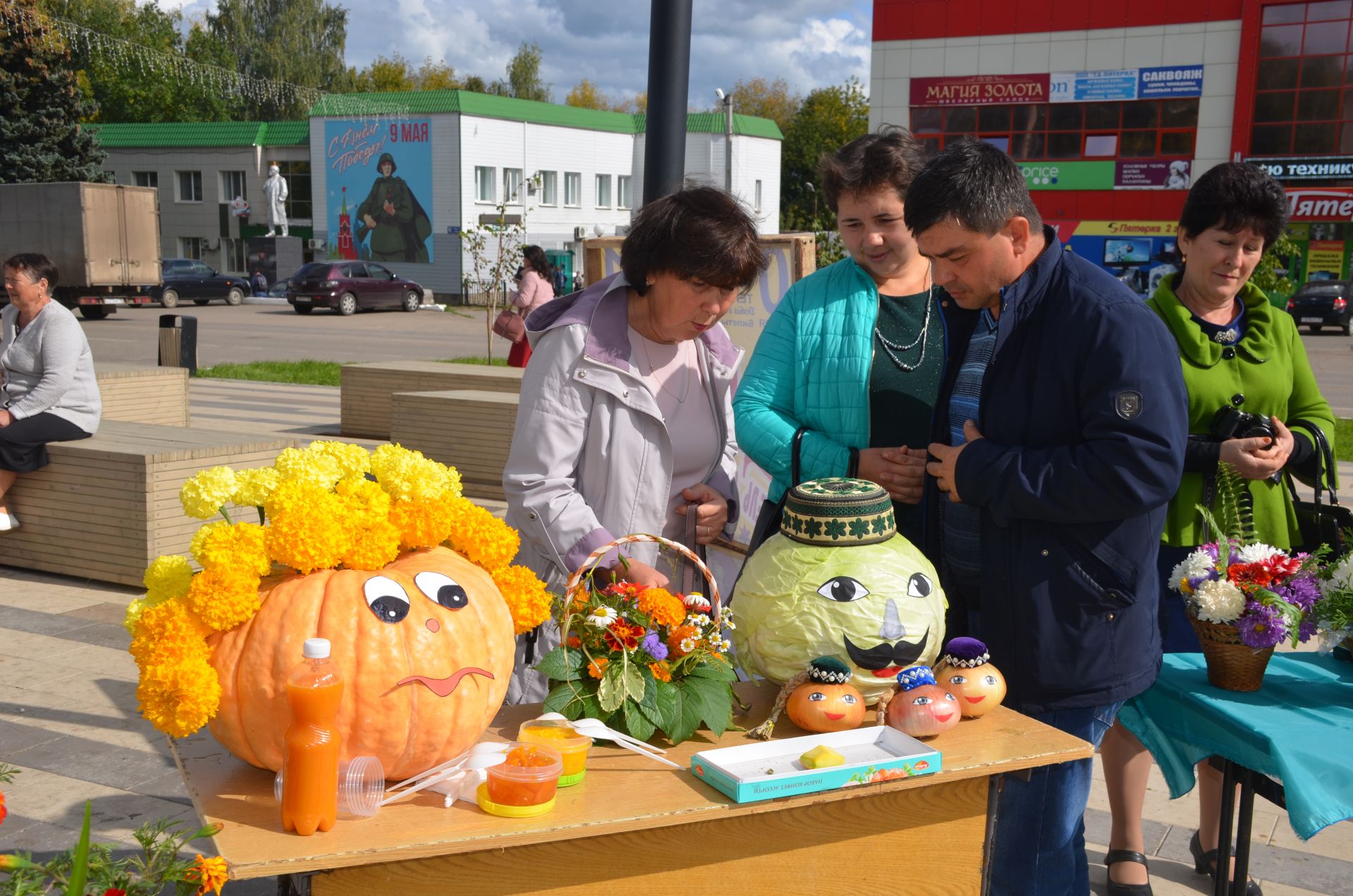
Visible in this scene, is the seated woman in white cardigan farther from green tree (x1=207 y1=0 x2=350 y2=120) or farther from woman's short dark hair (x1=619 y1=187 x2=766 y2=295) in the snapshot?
green tree (x1=207 y1=0 x2=350 y2=120)

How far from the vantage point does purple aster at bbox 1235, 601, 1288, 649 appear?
279 centimetres

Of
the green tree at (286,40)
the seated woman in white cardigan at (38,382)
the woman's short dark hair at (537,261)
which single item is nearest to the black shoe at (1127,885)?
the seated woman in white cardigan at (38,382)

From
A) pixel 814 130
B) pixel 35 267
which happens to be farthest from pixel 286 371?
pixel 814 130

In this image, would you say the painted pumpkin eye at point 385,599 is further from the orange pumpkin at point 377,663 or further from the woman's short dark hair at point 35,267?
the woman's short dark hair at point 35,267

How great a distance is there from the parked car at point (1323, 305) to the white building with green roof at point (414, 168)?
15.7 meters

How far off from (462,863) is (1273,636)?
203cm

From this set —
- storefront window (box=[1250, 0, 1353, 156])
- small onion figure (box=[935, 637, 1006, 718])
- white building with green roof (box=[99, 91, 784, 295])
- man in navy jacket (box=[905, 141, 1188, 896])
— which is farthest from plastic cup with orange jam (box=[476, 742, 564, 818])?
storefront window (box=[1250, 0, 1353, 156])

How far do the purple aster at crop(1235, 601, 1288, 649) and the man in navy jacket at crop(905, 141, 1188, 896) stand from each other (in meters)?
0.41

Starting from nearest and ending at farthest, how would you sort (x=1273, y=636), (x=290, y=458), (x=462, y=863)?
(x=462, y=863) < (x=290, y=458) < (x=1273, y=636)

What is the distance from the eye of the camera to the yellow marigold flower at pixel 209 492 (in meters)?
2.01

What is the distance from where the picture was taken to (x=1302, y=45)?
3378 cm

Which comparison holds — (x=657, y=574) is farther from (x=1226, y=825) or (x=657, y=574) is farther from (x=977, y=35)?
(x=977, y=35)

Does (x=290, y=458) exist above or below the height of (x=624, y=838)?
above

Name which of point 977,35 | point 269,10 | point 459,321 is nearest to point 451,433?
point 459,321
